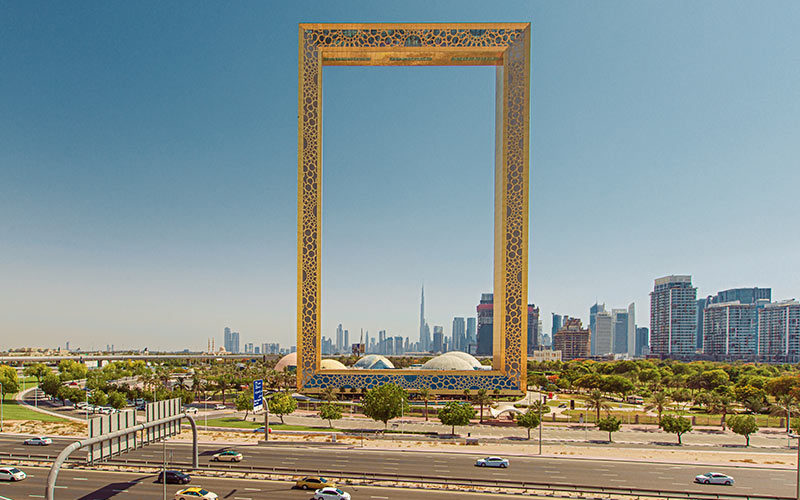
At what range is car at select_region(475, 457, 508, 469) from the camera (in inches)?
1351

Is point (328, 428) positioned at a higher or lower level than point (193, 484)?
lower

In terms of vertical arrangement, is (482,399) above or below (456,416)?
below

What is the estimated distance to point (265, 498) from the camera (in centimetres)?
2622

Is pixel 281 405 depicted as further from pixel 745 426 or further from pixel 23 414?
pixel 745 426

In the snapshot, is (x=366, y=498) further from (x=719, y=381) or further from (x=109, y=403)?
(x=719, y=381)

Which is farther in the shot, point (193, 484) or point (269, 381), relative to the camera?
point (269, 381)

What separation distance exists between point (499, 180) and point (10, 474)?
5489 cm

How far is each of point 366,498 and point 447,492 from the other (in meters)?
4.90

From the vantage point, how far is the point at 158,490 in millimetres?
27391

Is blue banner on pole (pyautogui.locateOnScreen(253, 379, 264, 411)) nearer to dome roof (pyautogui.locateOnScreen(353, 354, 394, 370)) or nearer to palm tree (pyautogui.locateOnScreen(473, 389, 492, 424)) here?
palm tree (pyautogui.locateOnScreen(473, 389, 492, 424))

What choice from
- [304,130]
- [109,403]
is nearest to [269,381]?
[109,403]

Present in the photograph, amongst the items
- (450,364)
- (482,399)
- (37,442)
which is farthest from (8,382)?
(482,399)

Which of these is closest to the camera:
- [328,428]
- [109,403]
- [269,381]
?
[328,428]

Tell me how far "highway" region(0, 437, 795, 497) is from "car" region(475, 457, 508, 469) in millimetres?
650
